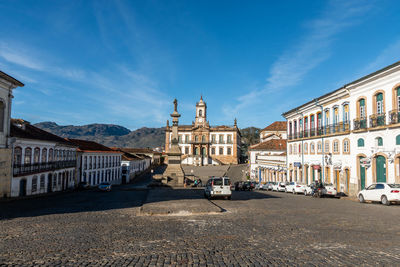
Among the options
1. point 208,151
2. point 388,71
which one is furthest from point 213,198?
point 208,151

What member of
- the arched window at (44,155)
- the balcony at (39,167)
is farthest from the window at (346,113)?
the arched window at (44,155)

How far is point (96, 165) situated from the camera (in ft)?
156

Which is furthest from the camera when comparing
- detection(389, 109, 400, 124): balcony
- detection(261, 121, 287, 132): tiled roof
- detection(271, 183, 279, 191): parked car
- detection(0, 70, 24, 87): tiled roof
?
detection(261, 121, 287, 132): tiled roof

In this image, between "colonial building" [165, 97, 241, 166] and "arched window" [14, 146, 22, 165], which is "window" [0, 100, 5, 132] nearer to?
"arched window" [14, 146, 22, 165]

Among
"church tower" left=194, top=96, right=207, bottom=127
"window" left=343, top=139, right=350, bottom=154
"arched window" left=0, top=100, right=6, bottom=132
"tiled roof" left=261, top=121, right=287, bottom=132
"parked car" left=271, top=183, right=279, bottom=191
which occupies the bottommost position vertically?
"parked car" left=271, top=183, right=279, bottom=191

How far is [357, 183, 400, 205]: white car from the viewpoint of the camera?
16547 mm

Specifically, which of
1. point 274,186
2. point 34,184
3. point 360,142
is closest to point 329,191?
point 360,142

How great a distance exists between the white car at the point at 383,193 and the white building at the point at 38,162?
1004 inches

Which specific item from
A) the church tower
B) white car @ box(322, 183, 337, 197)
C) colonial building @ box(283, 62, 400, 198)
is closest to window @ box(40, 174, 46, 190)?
white car @ box(322, 183, 337, 197)

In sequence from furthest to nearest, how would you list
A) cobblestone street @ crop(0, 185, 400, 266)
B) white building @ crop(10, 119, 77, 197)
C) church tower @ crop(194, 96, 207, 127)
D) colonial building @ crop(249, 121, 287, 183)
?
church tower @ crop(194, 96, 207, 127)
colonial building @ crop(249, 121, 287, 183)
white building @ crop(10, 119, 77, 197)
cobblestone street @ crop(0, 185, 400, 266)

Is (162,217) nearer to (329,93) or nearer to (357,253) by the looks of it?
(357,253)

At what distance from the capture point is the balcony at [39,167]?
25120mm

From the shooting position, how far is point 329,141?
2945 centimetres

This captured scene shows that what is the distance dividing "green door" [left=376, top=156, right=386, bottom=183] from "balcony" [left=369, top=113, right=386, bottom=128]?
7.98 ft
